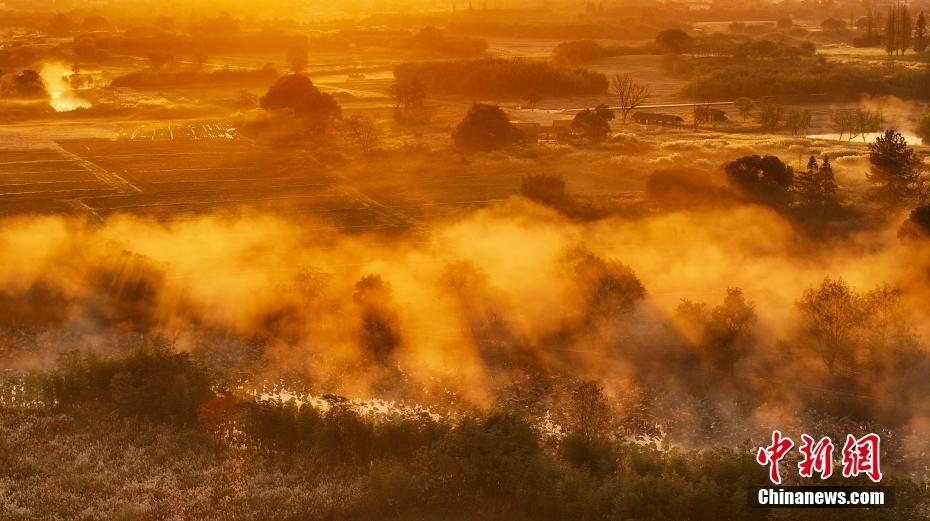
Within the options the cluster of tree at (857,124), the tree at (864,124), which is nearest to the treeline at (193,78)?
the cluster of tree at (857,124)

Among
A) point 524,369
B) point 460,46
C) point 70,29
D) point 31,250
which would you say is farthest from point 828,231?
point 70,29

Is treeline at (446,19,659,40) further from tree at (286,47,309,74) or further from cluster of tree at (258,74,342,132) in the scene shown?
cluster of tree at (258,74,342,132)

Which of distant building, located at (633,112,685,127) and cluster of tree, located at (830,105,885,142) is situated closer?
cluster of tree, located at (830,105,885,142)

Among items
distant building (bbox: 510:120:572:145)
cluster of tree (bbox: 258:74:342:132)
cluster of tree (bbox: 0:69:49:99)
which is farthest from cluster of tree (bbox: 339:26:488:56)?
distant building (bbox: 510:120:572:145)

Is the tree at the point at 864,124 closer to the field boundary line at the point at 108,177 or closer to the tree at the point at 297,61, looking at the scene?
the field boundary line at the point at 108,177

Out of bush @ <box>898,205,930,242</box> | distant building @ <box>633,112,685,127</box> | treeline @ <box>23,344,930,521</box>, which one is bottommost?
treeline @ <box>23,344,930,521</box>

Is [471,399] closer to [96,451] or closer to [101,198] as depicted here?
[96,451]
